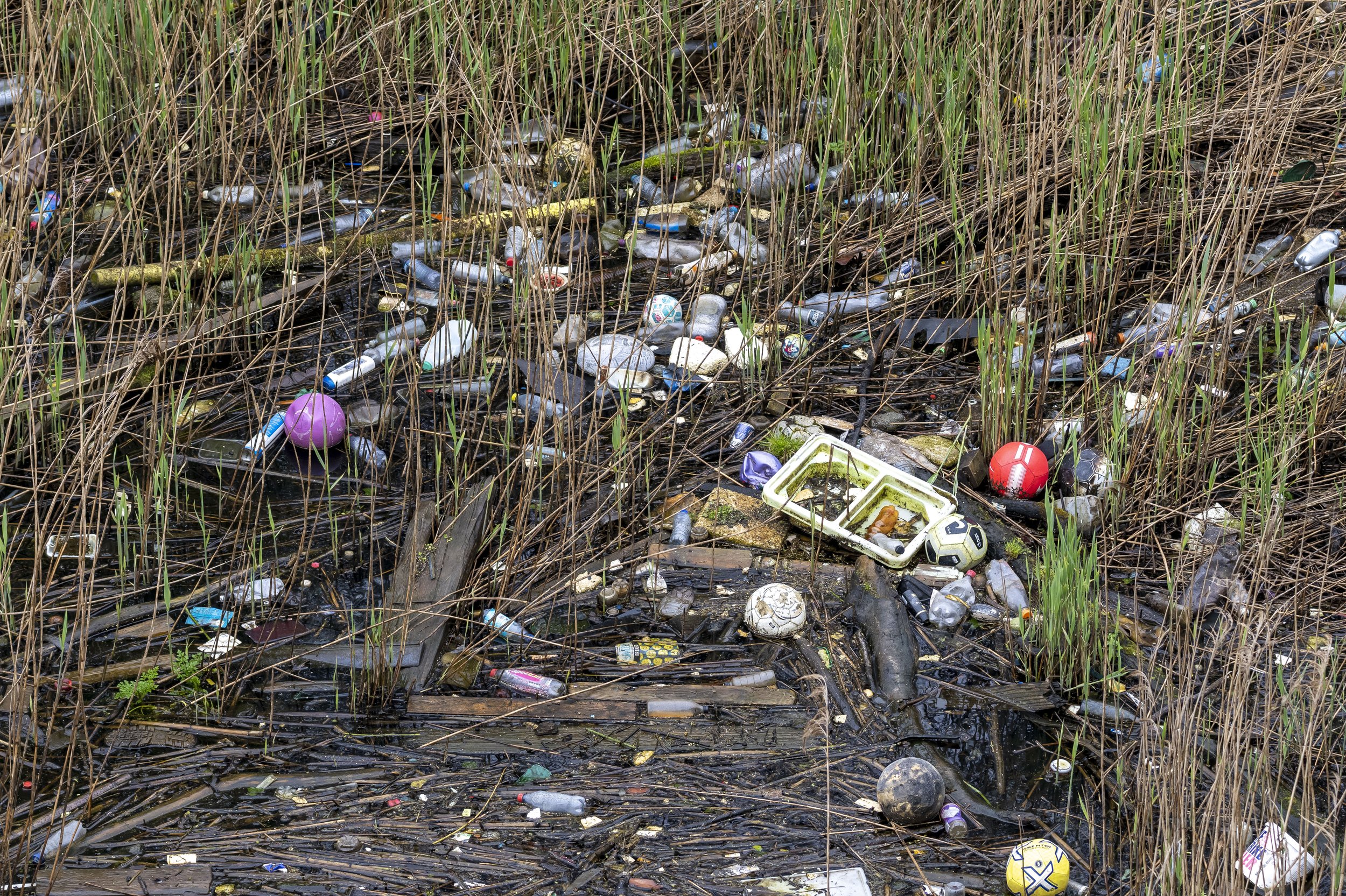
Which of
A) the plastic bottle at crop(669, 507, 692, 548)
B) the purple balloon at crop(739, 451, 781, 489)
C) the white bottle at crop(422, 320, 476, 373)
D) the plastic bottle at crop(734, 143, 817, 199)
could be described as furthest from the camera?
the plastic bottle at crop(734, 143, 817, 199)

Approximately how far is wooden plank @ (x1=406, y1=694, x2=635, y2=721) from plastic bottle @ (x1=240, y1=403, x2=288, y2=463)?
1.07 m

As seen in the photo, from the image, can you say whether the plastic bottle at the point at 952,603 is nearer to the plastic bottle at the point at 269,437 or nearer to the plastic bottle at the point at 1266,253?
the plastic bottle at the point at 1266,253

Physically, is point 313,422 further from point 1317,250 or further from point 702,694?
point 1317,250

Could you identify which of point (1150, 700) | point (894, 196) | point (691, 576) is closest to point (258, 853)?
point (691, 576)

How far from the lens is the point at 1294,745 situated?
7.45 ft

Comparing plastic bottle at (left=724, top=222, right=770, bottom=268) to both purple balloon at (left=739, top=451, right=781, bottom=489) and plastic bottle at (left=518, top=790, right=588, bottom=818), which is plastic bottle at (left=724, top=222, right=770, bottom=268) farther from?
plastic bottle at (left=518, top=790, right=588, bottom=818)

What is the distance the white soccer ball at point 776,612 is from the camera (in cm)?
273

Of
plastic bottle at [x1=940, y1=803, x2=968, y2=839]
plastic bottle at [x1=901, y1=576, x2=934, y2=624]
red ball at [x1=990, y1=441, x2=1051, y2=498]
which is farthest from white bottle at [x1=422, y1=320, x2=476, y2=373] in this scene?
A: plastic bottle at [x1=940, y1=803, x2=968, y2=839]

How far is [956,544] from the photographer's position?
2.91m

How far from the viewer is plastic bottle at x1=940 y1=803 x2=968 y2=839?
2225 mm

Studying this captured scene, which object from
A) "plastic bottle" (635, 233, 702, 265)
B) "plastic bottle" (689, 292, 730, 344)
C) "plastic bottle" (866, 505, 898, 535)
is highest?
"plastic bottle" (635, 233, 702, 265)

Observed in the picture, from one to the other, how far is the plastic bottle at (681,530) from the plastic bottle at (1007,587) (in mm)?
781

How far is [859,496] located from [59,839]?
78.5 inches

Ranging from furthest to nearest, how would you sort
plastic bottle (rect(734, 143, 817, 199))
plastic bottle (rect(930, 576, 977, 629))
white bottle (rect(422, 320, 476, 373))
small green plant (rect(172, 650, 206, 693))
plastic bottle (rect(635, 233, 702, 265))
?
plastic bottle (rect(635, 233, 702, 265)) < plastic bottle (rect(734, 143, 817, 199)) < white bottle (rect(422, 320, 476, 373)) < plastic bottle (rect(930, 576, 977, 629)) < small green plant (rect(172, 650, 206, 693))
